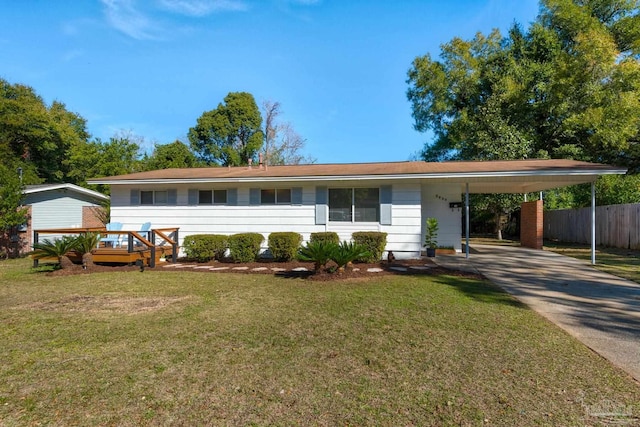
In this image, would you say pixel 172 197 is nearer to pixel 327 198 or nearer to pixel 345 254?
pixel 327 198

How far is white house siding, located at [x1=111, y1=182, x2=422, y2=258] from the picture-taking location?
11086 millimetres

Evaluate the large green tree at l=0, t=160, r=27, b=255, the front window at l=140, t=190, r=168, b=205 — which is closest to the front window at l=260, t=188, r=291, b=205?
the front window at l=140, t=190, r=168, b=205

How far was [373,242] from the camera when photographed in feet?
34.0

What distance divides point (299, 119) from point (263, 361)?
29070mm

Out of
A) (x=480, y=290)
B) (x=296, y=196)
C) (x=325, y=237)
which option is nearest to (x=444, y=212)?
(x=325, y=237)

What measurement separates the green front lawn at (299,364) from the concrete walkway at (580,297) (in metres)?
0.31

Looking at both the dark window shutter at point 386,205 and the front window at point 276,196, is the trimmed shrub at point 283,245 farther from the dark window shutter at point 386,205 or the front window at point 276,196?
the dark window shutter at point 386,205

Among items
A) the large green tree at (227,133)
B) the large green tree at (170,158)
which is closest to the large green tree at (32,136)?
the large green tree at (170,158)

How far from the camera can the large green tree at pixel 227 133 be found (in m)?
Result: 28.6

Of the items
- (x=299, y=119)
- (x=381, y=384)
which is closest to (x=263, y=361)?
(x=381, y=384)

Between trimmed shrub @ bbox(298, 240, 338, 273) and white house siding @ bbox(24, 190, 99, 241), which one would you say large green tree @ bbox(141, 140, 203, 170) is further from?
trimmed shrub @ bbox(298, 240, 338, 273)

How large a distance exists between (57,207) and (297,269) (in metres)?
13.0

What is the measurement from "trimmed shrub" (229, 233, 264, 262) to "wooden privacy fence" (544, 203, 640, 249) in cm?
1441

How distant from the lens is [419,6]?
13.1 metres
